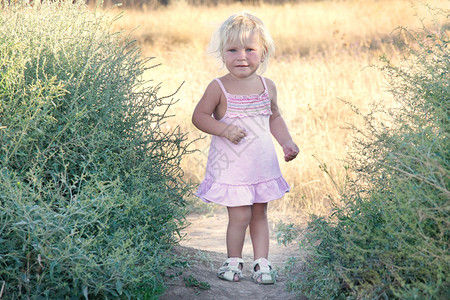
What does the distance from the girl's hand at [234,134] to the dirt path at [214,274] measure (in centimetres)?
74

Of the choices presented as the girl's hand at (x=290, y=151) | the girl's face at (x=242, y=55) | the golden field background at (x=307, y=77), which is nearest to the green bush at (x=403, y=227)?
the golden field background at (x=307, y=77)

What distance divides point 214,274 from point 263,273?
30cm

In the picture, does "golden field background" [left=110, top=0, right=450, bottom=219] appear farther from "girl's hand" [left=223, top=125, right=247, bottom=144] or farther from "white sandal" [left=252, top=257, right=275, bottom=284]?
"white sandal" [left=252, top=257, right=275, bottom=284]

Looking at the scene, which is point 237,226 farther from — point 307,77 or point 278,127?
point 307,77

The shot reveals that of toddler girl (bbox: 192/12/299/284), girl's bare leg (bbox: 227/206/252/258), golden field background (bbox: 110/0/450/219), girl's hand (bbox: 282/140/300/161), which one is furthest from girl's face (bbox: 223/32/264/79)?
girl's bare leg (bbox: 227/206/252/258)

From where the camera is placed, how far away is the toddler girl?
3.26 m

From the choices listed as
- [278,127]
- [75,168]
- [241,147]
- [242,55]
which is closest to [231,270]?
[241,147]

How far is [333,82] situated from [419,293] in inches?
199

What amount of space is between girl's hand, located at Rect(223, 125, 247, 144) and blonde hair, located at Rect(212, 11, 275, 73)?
513mm

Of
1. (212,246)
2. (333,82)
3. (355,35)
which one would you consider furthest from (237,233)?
(355,35)

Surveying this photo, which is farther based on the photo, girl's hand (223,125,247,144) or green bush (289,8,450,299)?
girl's hand (223,125,247,144)

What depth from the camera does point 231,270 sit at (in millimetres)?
3250

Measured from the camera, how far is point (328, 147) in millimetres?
5445

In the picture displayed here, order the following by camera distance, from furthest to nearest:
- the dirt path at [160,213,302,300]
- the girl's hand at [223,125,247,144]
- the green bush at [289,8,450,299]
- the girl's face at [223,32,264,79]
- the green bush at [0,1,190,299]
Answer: the girl's face at [223,32,264,79], the girl's hand at [223,125,247,144], the dirt path at [160,213,302,300], the green bush at [0,1,190,299], the green bush at [289,8,450,299]
